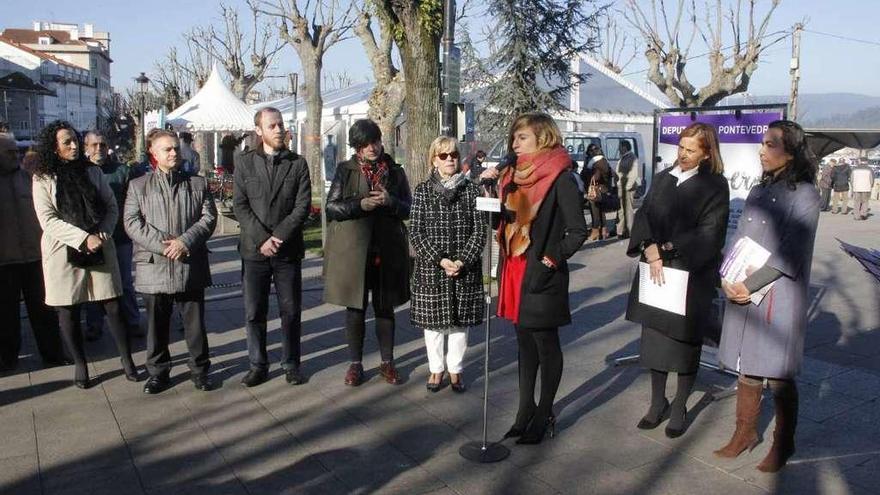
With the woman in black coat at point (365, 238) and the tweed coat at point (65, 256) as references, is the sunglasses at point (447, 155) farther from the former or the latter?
the tweed coat at point (65, 256)

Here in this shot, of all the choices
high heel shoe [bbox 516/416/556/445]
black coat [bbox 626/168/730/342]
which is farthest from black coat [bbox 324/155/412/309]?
black coat [bbox 626/168/730/342]

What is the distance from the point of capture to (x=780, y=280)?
3.96 m

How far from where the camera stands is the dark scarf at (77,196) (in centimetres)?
549

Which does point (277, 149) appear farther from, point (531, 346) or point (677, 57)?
point (677, 57)

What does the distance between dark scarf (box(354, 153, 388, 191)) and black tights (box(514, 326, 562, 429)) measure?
1.62 metres

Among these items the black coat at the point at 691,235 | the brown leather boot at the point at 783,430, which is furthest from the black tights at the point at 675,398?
the brown leather boot at the point at 783,430

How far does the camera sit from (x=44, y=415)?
5.04 metres

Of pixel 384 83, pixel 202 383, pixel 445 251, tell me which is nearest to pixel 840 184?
pixel 384 83

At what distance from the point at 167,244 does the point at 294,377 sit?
1.31 m

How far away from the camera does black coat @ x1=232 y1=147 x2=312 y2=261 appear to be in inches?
212

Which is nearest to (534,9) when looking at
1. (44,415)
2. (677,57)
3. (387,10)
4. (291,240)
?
(387,10)

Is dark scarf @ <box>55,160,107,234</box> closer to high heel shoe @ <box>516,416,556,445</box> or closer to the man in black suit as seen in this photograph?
the man in black suit

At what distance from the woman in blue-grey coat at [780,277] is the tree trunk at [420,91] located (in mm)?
5755

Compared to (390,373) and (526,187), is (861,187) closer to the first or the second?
(390,373)
